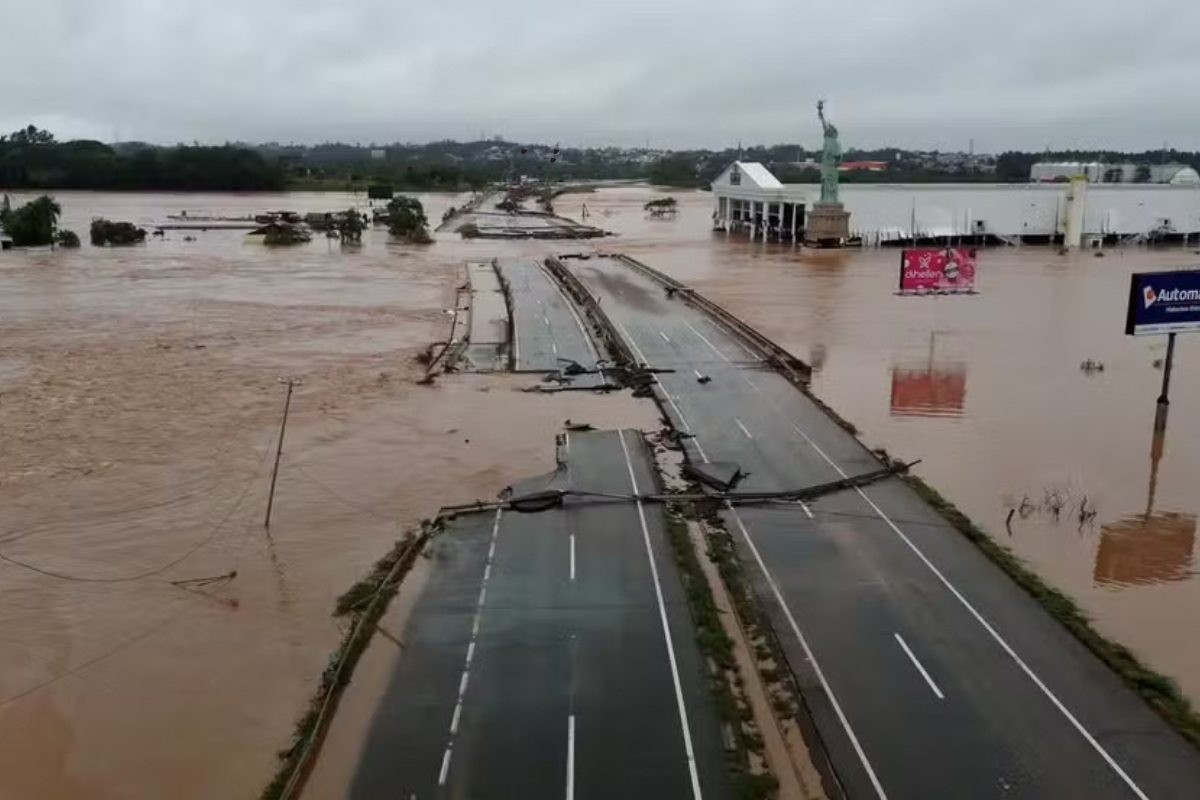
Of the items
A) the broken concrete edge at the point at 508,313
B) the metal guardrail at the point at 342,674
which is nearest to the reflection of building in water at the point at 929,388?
the broken concrete edge at the point at 508,313

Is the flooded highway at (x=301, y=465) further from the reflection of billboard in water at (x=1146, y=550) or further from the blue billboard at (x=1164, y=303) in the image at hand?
the blue billboard at (x=1164, y=303)

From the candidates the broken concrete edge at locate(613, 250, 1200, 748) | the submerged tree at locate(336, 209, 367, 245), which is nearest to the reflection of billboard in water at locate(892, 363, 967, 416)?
the broken concrete edge at locate(613, 250, 1200, 748)

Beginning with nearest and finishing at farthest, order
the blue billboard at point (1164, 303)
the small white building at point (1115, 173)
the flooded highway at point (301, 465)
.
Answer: the flooded highway at point (301, 465) < the blue billboard at point (1164, 303) < the small white building at point (1115, 173)

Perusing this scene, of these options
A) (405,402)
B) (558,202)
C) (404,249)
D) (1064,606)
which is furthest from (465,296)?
(558,202)

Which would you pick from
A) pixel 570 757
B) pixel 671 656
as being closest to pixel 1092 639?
pixel 671 656

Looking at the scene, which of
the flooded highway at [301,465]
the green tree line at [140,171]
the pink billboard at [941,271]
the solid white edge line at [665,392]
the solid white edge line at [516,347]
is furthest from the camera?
the green tree line at [140,171]

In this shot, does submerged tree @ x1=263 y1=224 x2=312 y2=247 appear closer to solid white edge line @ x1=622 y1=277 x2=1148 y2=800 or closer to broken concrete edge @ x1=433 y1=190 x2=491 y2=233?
broken concrete edge @ x1=433 y1=190 x2=491 y2=233
